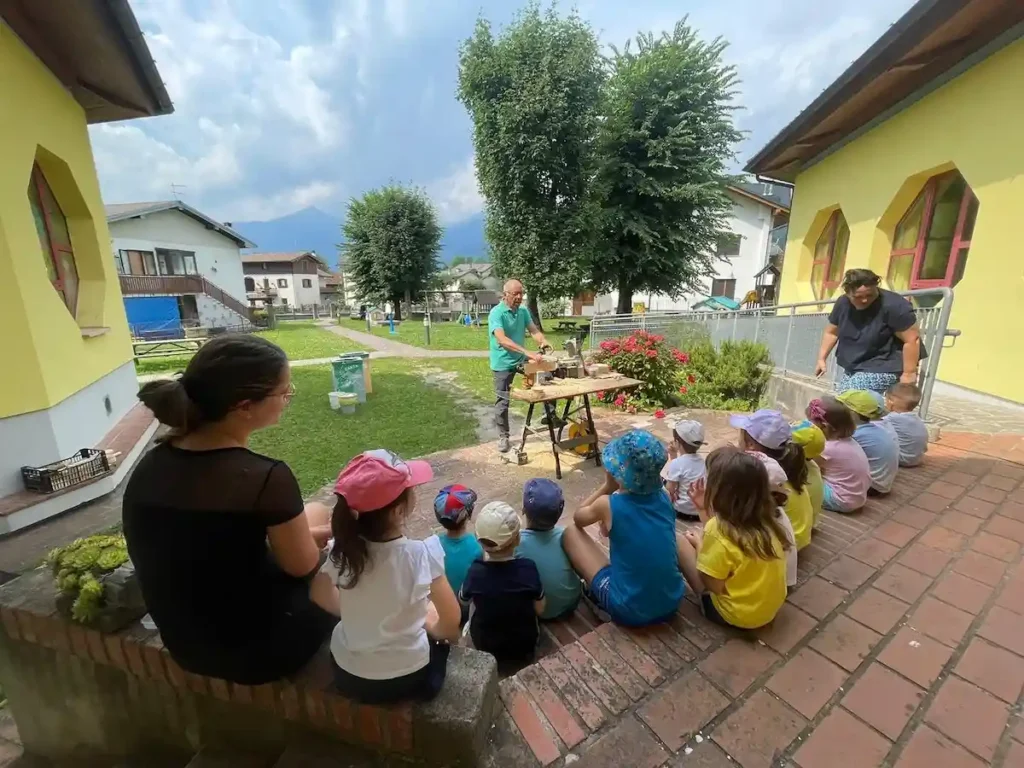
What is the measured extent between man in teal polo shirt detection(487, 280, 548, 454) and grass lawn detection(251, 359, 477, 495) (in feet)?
3.55

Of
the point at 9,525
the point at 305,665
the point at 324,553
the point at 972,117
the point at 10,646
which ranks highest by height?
the point at 972,117

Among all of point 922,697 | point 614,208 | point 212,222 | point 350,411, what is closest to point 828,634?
point 922,697

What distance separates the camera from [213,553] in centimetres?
115

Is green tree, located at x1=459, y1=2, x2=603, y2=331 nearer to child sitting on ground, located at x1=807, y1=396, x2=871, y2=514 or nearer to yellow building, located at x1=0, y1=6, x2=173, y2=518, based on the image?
yellow building, located at x1=0, y1=6, x2=173, y2=518

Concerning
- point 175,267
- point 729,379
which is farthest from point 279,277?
point 729,379

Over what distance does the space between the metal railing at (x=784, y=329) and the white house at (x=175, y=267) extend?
22650 mm

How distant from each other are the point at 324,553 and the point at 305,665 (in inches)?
15.8

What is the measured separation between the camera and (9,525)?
382cm

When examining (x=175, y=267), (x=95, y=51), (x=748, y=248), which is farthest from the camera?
(x=175, y=267)

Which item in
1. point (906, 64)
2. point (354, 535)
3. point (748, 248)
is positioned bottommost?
point (354, 535)

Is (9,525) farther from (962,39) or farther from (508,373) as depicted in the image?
(962,39)

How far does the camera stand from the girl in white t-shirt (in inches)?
48.3

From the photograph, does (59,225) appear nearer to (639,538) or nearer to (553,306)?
(639,538)

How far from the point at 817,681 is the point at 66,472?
19.7ft
